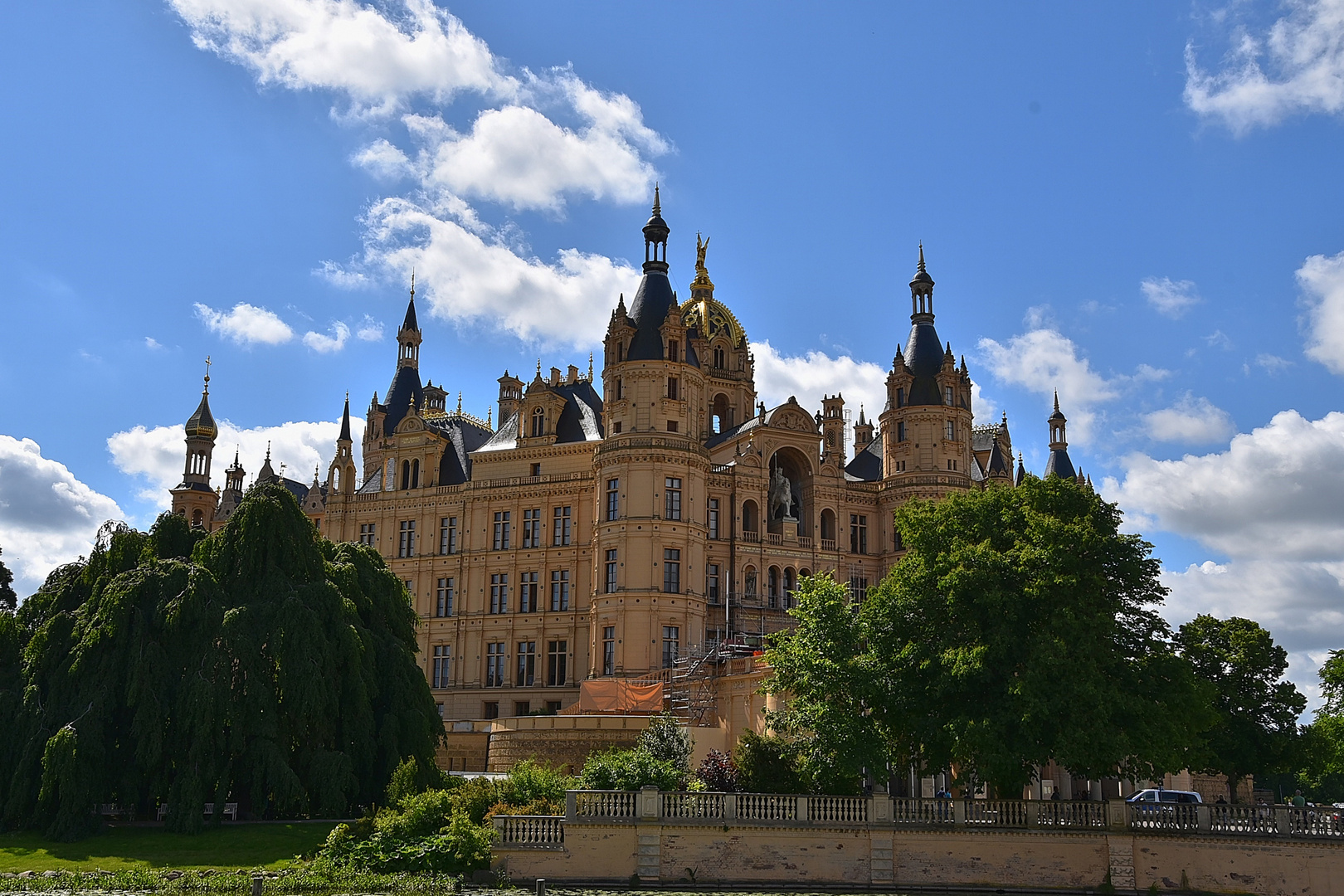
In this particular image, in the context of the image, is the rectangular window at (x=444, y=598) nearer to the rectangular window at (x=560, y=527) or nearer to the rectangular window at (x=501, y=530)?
the rectangular window at (x=501, y=530)

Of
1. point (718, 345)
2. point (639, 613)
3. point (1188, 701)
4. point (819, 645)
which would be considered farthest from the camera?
point (718, 345)

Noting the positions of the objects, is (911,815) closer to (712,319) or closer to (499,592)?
(499,592)

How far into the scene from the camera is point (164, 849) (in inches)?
1407

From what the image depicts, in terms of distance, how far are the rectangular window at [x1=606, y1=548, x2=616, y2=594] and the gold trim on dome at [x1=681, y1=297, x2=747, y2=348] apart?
60.7 ft

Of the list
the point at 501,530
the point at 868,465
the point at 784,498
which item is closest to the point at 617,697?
the point at 784,498

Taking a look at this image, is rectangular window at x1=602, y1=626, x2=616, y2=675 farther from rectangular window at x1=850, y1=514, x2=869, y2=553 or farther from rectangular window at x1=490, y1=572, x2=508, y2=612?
rectangular window at x1=850, y1=514, x2=869, y2=553

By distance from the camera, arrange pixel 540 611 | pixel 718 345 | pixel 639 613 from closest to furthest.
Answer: pixel 639 613
pixel 540 611
pixel 718 345

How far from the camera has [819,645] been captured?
38781 mm

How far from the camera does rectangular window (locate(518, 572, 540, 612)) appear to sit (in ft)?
235

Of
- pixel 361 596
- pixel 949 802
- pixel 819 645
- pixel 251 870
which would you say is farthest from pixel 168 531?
pixel 949 802

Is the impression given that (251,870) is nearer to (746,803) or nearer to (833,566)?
(746,803)

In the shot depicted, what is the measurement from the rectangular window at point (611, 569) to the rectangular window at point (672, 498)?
3.27 m

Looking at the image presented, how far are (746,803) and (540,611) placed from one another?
1460 inches

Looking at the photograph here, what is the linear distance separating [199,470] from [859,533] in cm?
4941
